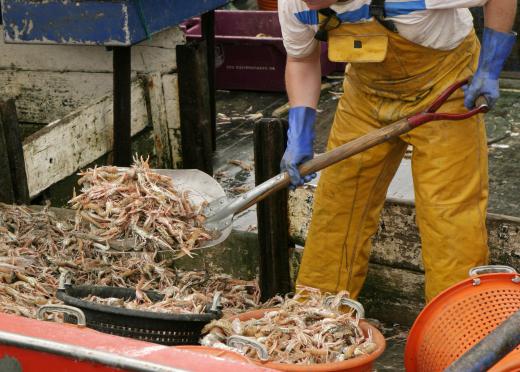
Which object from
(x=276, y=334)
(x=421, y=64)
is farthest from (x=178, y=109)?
(x=276, y=334)

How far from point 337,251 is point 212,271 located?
1.30m

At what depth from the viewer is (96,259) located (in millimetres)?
6672

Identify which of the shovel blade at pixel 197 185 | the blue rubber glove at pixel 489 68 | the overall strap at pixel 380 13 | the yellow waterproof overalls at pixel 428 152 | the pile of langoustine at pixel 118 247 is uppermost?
the overall strap at pixel 380 13

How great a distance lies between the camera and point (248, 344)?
4.36 metres

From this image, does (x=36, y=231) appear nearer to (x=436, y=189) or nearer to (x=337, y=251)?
(x=337, y=251)

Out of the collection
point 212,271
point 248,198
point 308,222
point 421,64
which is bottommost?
point 212,271

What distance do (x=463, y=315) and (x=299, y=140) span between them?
1600mm

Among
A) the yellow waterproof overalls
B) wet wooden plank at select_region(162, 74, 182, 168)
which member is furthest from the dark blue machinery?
the yellow waterproof overalls

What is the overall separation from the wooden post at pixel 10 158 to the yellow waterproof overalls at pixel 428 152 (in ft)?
8.70

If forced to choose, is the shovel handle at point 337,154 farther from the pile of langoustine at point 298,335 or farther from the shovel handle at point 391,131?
the pile of langoustine at point 298,335

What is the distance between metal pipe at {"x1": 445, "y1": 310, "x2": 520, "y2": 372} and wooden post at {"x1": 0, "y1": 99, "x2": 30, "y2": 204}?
4.88 m

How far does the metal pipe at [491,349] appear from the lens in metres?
3.27

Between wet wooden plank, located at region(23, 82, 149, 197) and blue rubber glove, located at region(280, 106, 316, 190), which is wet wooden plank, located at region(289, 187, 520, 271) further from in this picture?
wet wooden plank, located at region(23, 82, 149, 197)

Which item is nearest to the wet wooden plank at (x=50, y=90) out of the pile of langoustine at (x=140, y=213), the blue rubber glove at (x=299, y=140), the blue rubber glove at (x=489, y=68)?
the pile of langoustine at (x=140, y=213)
